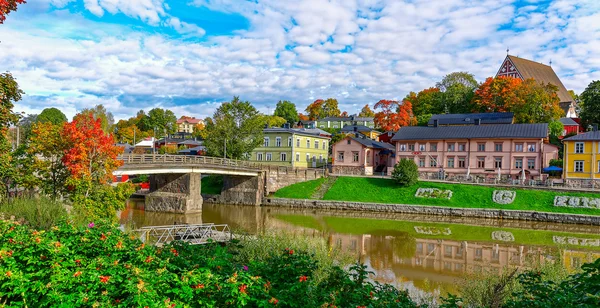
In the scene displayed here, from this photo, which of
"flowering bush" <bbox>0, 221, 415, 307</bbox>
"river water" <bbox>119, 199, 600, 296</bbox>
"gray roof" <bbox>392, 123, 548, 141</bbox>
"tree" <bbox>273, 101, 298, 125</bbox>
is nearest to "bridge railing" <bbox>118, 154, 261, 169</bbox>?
"river water" <bbox>119, 199, 600, 296</bbox>

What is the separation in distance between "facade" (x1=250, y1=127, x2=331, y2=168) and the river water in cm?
1656

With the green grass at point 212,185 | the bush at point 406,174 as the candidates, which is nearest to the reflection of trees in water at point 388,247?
the bush at point 406,174

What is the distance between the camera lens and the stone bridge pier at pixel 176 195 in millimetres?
41938

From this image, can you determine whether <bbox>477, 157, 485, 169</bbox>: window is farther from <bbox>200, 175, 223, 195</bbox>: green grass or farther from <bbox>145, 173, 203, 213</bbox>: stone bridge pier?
<bbox>145, 173, 203, 213</bbox>: stone bridge pier

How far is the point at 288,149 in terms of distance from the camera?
63.2 meters

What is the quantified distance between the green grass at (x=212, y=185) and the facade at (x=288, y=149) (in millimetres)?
9733

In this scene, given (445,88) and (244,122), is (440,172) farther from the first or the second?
(445,88)

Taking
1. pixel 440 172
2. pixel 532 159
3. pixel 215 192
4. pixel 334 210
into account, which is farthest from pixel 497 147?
pixel 215 192

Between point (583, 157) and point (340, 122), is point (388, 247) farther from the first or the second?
point (340, 122)

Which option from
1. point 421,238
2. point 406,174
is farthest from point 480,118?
point 421,238

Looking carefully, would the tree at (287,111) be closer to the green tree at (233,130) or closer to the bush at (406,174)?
the green tree at (233,130)

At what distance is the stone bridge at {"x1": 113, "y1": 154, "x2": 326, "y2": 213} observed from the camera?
37.7 m

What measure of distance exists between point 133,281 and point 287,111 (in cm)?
11137

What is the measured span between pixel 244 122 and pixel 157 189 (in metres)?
16.0
